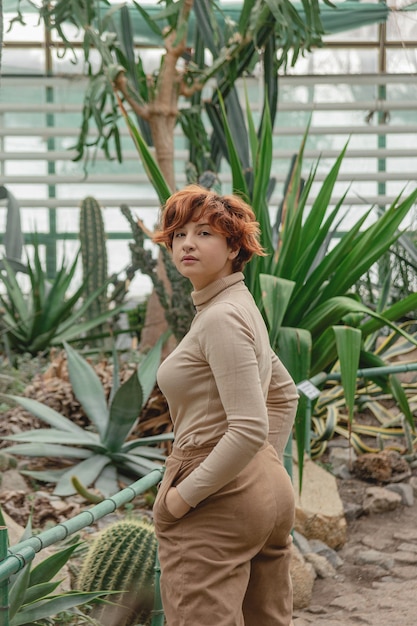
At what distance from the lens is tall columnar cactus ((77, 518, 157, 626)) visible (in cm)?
276

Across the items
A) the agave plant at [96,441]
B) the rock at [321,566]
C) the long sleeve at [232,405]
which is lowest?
the rock at [321,566]

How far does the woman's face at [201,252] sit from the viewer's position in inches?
70.4

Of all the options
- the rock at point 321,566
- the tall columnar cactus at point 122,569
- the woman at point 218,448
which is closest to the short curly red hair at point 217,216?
the woman at point 218,448

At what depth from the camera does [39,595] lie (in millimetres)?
2301

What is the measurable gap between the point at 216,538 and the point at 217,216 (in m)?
0.60

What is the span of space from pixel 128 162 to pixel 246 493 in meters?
7.80

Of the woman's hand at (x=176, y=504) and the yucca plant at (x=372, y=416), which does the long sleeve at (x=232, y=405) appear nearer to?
the woman's hand at (x=176, y=504)

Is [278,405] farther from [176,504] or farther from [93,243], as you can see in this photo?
[93,243]

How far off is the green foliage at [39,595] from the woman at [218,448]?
0.52 meters

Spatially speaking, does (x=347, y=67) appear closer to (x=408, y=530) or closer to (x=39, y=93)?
(x=39, y=93)

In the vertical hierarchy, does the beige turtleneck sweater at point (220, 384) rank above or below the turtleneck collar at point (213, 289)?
below

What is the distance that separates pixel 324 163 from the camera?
9414mm

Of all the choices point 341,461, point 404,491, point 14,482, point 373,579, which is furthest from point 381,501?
point 14,482

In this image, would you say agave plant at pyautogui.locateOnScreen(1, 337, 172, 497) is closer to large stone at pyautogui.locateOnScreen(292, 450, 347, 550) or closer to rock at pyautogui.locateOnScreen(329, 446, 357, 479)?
large stone at pyautogui.locateOnScreen(292, 450, 347, 550)
